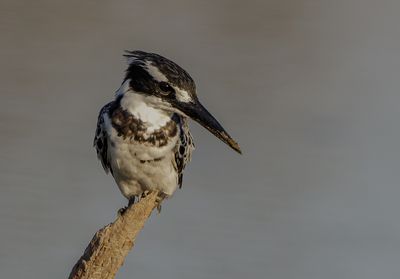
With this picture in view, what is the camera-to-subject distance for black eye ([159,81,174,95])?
14.1 feet

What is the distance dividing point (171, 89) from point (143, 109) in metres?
0.16

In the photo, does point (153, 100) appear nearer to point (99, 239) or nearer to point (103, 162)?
point (103, 162)

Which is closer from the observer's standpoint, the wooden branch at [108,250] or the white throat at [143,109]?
the wooden branch at [108,250]

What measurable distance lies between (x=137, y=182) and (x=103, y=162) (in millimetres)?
148

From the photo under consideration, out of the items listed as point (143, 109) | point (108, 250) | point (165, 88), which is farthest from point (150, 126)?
point (108, 250)

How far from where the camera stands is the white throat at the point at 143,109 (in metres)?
4.41

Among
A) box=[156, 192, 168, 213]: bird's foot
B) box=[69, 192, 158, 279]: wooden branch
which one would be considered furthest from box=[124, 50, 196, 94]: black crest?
box=[69, 192, 158, 279]: wooden branch

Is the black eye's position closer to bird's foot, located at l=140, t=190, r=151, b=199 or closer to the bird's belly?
the bird's belly

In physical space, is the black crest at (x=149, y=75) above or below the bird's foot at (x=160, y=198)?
above

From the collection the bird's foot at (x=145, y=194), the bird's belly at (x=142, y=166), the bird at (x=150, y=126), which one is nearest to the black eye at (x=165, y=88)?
the bird at (x=150, y=126)

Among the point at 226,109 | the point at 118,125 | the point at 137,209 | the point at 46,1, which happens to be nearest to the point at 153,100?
the point at 118,125

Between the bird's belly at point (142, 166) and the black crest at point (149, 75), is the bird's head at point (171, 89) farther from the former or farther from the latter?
the bird's belly at point (142, 166)

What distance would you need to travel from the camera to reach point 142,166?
4.49 meters

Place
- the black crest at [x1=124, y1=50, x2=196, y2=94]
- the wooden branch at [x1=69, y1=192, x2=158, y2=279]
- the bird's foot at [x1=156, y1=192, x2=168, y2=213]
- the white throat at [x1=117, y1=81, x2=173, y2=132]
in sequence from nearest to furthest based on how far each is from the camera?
1. the wooden branch at [x1=69, y1=192, x2=158, y2=279]
2. the black crest at [x1=124, y1=50, x2=196, y2=94]
3. the white throat at [x1=117, y1=81, x2=173, y2=132]
4. the bird's foot at [x1=156, y1=192, x2=168, y2=213]
